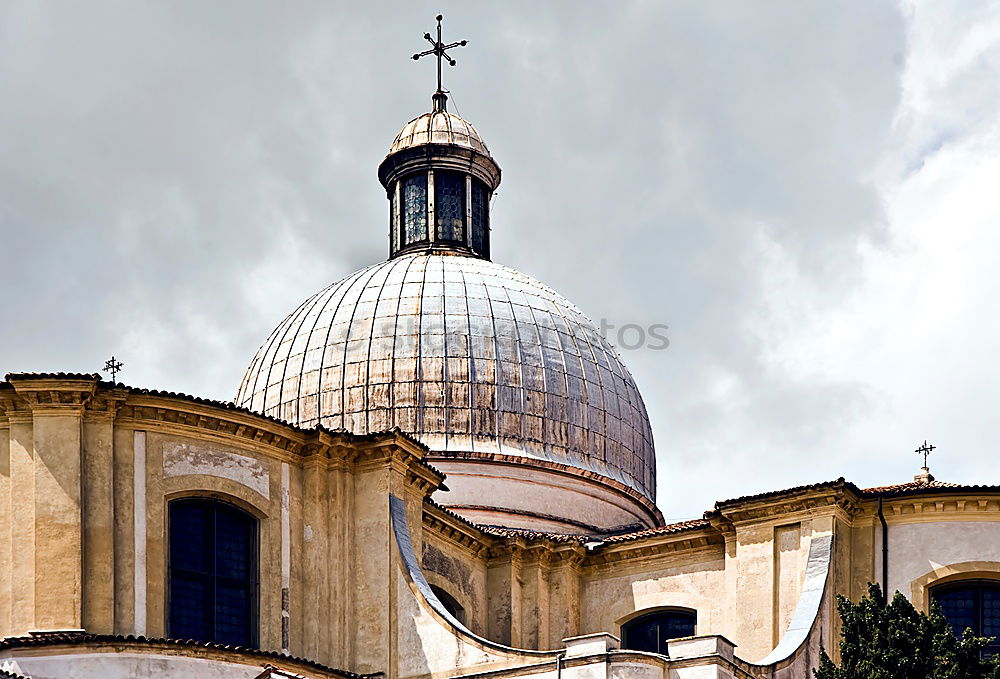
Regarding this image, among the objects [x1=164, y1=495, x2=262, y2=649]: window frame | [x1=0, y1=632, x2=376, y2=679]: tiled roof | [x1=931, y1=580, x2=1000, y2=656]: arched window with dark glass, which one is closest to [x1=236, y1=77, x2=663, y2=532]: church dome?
[x1=164, y1=495, x2=262, y2=649]: window frame

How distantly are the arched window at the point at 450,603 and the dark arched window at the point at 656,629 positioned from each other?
3.40 metres

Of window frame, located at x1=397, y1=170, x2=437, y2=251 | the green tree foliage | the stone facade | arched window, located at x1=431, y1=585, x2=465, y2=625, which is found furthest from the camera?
window frame, located at x1=397, y1=170, x2=437, y2=251

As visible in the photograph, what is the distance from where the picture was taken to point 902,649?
32.9 metres

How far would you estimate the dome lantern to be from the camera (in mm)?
53031

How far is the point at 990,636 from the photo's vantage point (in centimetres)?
3888

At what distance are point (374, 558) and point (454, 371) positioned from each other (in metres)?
10.0

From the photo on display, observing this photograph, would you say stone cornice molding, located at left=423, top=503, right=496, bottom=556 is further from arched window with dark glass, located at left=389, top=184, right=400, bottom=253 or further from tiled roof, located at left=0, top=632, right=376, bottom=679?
arched window with dark glass, located at left=389, top=184, right=400, bottom=253

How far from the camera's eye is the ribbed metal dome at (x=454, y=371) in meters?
46.8

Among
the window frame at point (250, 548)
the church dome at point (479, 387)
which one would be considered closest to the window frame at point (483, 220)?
the church dome at point (479, 387)

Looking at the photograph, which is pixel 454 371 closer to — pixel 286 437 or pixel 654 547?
pixel 654 547

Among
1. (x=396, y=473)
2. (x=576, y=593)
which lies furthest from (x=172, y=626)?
(x=576, y=593)

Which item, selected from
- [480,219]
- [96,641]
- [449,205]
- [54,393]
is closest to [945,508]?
[96,641]

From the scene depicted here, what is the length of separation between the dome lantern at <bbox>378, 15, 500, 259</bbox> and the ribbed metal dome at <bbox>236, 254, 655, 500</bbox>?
2.86 m

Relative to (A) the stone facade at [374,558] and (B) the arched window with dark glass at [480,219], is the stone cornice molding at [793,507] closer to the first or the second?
(A) the stone facade at [374,558]
